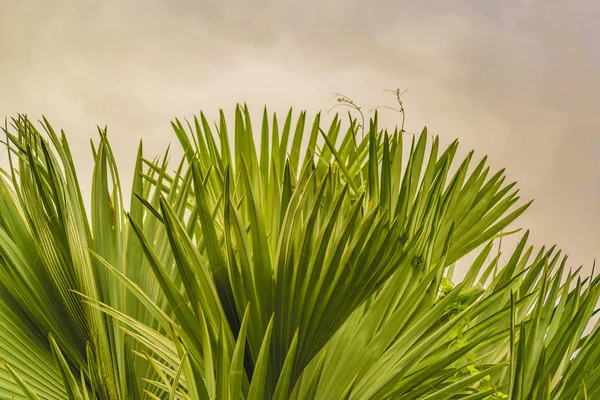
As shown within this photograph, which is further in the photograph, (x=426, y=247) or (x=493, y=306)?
(x=493, y=306)

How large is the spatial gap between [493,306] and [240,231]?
2.73 feet

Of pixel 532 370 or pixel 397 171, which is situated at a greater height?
pixel 397 171

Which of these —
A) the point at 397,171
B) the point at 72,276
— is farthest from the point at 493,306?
the point at 72,276

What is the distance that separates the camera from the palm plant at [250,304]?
1054 millimetres

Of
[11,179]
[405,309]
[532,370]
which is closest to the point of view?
[532,370]

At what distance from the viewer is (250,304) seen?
1090mm

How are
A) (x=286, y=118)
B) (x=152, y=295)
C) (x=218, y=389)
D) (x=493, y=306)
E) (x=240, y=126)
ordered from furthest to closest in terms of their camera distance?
(x=286, y=118) → (x=240, y=126) → (x=493, y=306) → (x=152, y=295) → (x=218, y=389)

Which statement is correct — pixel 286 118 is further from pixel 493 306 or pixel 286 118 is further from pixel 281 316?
pixel 281 316

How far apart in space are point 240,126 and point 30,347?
104cm

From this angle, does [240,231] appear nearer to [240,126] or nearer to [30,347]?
[30,347]

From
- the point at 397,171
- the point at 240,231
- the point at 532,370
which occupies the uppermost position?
the point at 397,171

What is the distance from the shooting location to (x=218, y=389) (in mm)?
901

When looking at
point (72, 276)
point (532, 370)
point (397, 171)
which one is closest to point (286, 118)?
point (397, 171)

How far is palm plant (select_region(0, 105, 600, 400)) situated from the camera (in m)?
Result: 1.05
